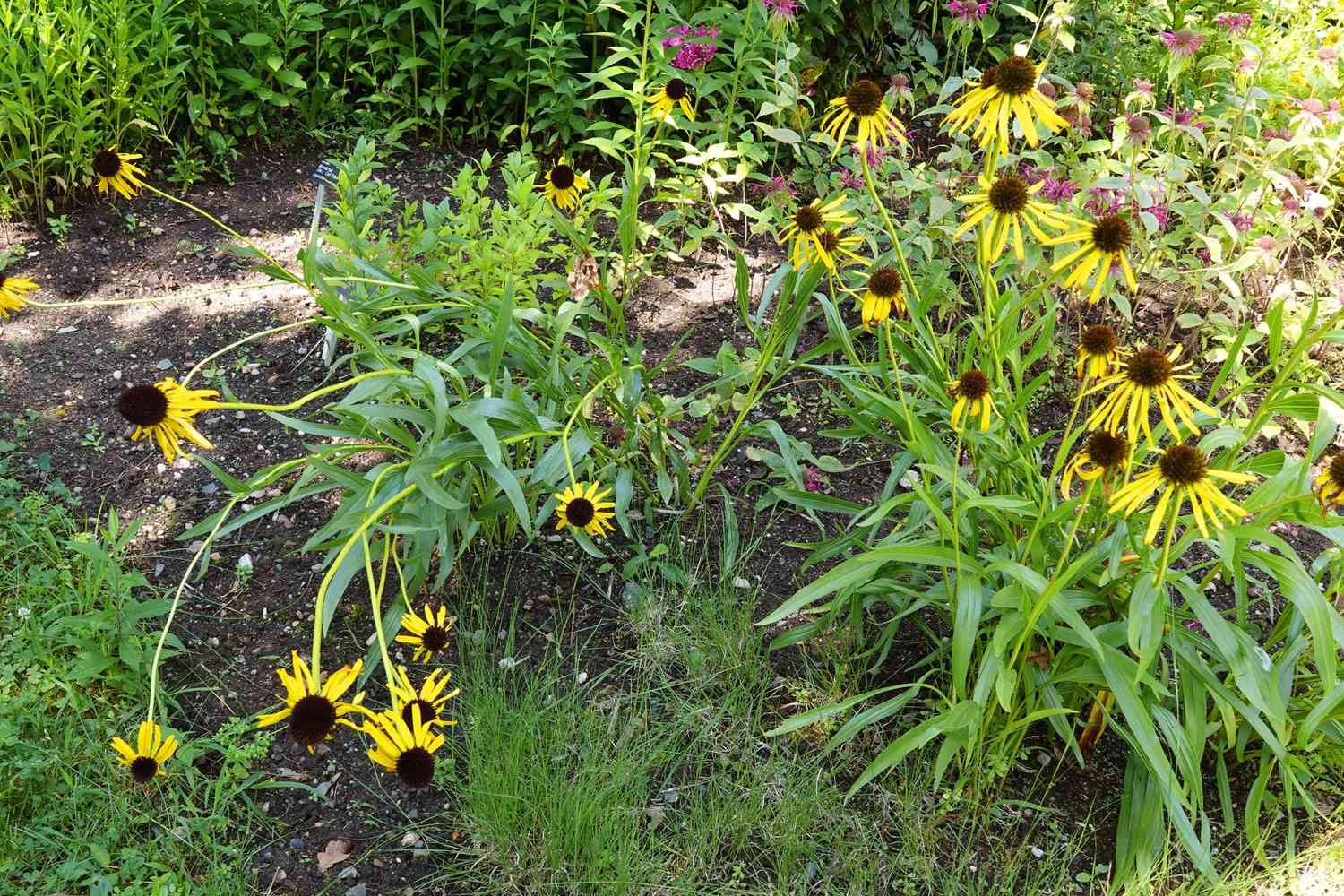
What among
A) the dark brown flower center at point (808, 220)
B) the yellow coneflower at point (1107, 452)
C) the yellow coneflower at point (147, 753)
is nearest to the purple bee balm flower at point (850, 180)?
the dark brown flower center at point (808, 220)

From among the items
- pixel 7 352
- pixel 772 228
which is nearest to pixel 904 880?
pixel 772 228

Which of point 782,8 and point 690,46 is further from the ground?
point 782,8

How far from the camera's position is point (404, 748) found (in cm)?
184

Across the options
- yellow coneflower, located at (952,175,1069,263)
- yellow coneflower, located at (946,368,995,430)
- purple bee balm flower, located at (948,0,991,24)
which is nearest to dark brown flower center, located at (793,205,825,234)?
yellow coneflower, located at (952,175,1069,263)

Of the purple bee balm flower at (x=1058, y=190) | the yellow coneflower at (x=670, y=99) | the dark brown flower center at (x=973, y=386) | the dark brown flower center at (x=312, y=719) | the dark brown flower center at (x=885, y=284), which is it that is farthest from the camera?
the purple bee balm flower at (x=1058, y=190)

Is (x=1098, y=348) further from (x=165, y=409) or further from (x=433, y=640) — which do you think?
(x=165, y=409)

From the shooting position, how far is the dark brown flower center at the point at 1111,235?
6.11 feet

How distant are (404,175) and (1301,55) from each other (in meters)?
3.08

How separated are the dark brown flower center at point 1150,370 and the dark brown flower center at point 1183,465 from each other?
0.39 ft

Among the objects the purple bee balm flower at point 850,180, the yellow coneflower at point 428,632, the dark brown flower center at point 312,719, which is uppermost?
the purple bee balm flower at point 850,180

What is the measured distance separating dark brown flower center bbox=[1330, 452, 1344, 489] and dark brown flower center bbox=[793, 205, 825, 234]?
1035mm

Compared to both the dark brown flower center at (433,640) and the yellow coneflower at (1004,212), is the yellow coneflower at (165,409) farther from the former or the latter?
the yellow coneflower at (1004,212)

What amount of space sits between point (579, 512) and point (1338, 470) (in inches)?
53.2


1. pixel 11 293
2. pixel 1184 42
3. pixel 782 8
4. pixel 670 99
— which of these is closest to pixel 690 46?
pixel 782 8
